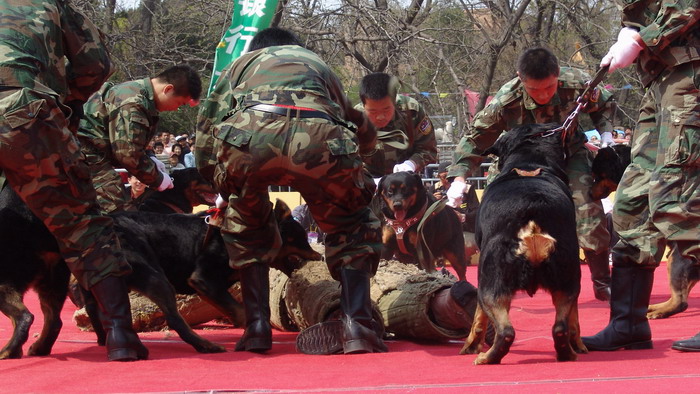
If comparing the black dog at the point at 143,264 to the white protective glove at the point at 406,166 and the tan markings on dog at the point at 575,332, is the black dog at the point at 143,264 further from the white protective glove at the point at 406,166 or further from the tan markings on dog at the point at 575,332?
the white protective glove at the point at 406,166

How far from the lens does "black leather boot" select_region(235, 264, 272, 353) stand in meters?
4.69

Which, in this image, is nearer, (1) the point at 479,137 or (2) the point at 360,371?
(2) the point at 360,371

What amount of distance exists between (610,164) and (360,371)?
10.5ft

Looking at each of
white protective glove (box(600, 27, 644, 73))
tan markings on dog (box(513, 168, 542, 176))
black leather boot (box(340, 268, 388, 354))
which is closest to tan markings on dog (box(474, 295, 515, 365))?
black leather boot (box(340, 268, 388, 354))

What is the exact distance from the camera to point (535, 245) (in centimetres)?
406

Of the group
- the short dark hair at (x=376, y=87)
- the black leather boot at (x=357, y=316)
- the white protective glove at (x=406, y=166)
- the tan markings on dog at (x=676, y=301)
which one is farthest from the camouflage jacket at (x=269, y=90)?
the white protective glove at (x=406, y=166)

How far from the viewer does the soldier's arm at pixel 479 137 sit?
687cm

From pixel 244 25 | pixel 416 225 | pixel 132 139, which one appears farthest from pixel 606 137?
pixel 244 25

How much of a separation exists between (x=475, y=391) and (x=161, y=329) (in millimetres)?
3394

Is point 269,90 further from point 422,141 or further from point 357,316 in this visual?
point 422,141

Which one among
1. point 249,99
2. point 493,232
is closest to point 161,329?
point 249,99

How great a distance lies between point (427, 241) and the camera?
8891 mm

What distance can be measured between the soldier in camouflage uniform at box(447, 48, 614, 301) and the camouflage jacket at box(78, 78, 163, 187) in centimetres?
247

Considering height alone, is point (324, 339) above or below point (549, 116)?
below
